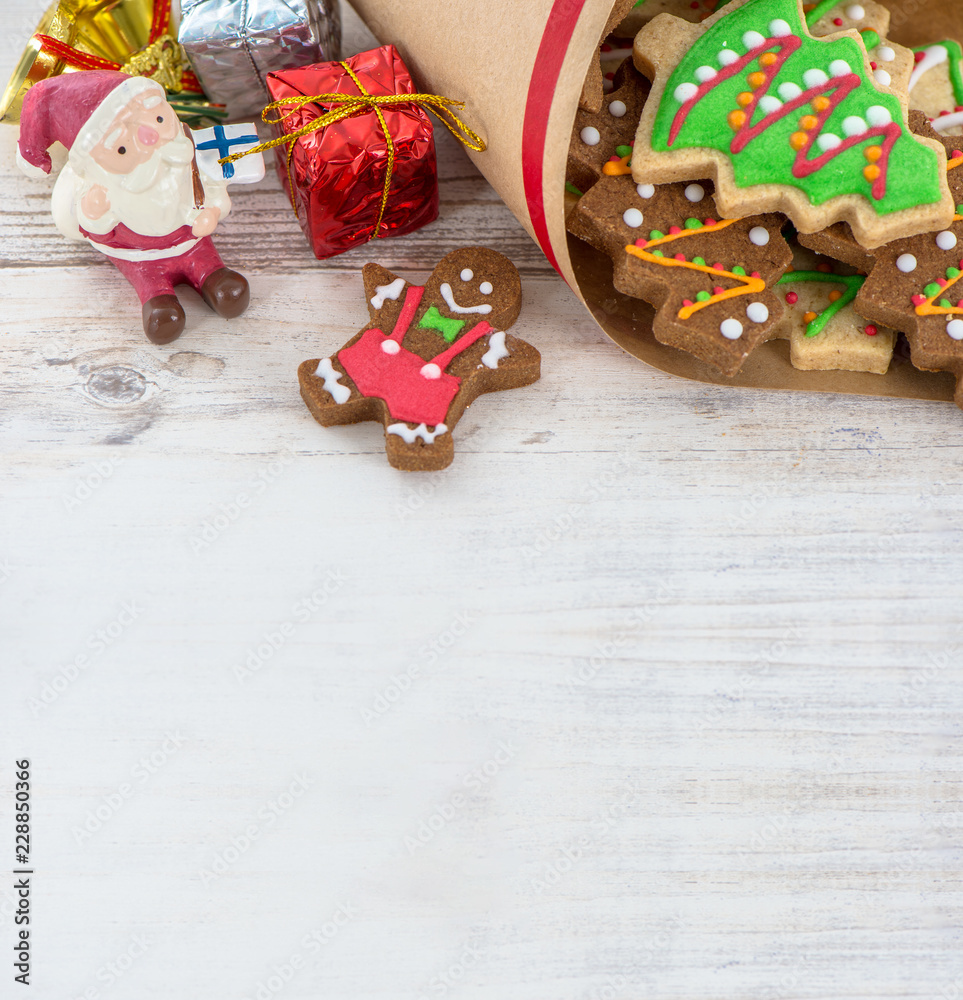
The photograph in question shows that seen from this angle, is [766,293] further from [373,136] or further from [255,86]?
[255,86]

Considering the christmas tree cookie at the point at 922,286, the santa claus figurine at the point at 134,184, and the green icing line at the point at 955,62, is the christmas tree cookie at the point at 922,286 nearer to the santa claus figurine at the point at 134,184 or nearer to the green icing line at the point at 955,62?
the green icing line at the point at 955,62

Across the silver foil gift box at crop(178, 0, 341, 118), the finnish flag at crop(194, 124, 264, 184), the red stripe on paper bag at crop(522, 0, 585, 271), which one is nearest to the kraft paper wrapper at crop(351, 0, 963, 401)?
the red stripe on paper bag at crop(522, 0, 585, 271)

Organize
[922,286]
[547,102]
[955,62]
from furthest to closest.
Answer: [955,62]
[922,286]
[547,102]

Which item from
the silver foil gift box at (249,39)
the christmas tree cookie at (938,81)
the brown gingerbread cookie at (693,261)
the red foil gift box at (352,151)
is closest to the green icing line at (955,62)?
the christmas tree cookie at (938,81)

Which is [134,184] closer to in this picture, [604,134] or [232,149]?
[232,149]

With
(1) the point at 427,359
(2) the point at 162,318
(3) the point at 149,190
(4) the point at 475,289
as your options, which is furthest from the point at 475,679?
(3) the point at 149,190

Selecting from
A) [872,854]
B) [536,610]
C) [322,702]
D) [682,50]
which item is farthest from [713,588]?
[682,50]

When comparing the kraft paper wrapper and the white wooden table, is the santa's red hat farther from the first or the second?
the kraft paper wrapper
